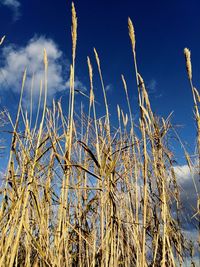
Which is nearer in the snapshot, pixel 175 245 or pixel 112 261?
pixel 112 261

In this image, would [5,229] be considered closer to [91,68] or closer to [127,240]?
[91,68]

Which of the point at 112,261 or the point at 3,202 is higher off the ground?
the point at 3,202

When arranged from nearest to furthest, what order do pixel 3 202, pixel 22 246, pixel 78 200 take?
pixel 3 202 → pixel 78 200 → pixel 22 246

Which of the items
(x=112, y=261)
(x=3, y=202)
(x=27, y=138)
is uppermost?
(x=27, y=138)

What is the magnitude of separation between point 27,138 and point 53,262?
65cm

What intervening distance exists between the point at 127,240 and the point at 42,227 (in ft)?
3.79

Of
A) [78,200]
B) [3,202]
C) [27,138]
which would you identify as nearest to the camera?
[3,202]

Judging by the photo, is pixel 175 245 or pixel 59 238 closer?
pixel 59 238

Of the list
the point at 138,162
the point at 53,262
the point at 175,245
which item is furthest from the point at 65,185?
the point at 175,245

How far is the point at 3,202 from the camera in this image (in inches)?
65.0

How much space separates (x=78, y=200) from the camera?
2408 millimetres

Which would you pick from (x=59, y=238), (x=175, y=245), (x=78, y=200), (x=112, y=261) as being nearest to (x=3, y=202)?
(x=59, y=238)

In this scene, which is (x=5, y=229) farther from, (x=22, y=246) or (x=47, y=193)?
(x=22, y=246)

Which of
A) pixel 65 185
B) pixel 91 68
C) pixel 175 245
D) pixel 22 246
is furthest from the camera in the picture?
pixel 22 246
